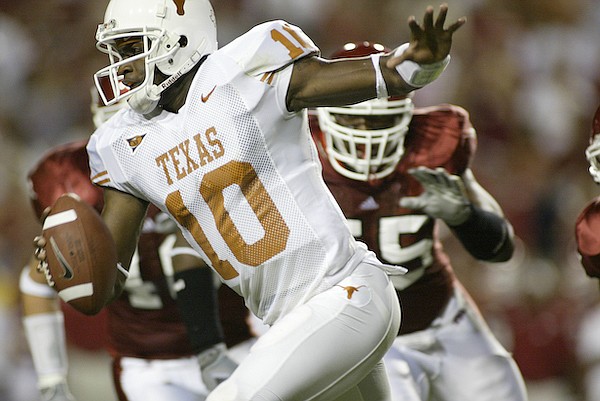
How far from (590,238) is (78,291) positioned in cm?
119

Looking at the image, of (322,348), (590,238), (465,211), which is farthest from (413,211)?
(322,348)

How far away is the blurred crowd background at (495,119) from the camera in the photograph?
15.9ft

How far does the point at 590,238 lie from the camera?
100 inches

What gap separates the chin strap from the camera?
2344 millimetres

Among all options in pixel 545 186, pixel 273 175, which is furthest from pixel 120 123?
pixel 545 186

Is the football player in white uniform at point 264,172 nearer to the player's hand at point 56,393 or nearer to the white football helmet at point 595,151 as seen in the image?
the white football helmet at point 595,151

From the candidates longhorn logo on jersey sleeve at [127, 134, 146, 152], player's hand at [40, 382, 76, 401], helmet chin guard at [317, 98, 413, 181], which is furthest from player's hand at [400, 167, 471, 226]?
player's hand at [40, 382, 76, 401]

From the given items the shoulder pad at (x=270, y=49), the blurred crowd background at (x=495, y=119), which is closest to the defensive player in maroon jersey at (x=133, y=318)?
the shoulder pad at (x=270, y=49)

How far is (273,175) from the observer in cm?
227

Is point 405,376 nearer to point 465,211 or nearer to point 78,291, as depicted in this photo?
point 465,211

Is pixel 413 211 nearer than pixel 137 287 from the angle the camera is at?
Yes

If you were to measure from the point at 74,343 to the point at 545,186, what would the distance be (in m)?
2.49

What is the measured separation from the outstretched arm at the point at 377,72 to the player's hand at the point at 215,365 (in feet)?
3.04

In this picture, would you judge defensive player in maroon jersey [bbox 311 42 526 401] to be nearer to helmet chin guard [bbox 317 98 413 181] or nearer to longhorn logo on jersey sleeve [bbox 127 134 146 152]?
helmet chin guard [bbox 317 98 413 181]
